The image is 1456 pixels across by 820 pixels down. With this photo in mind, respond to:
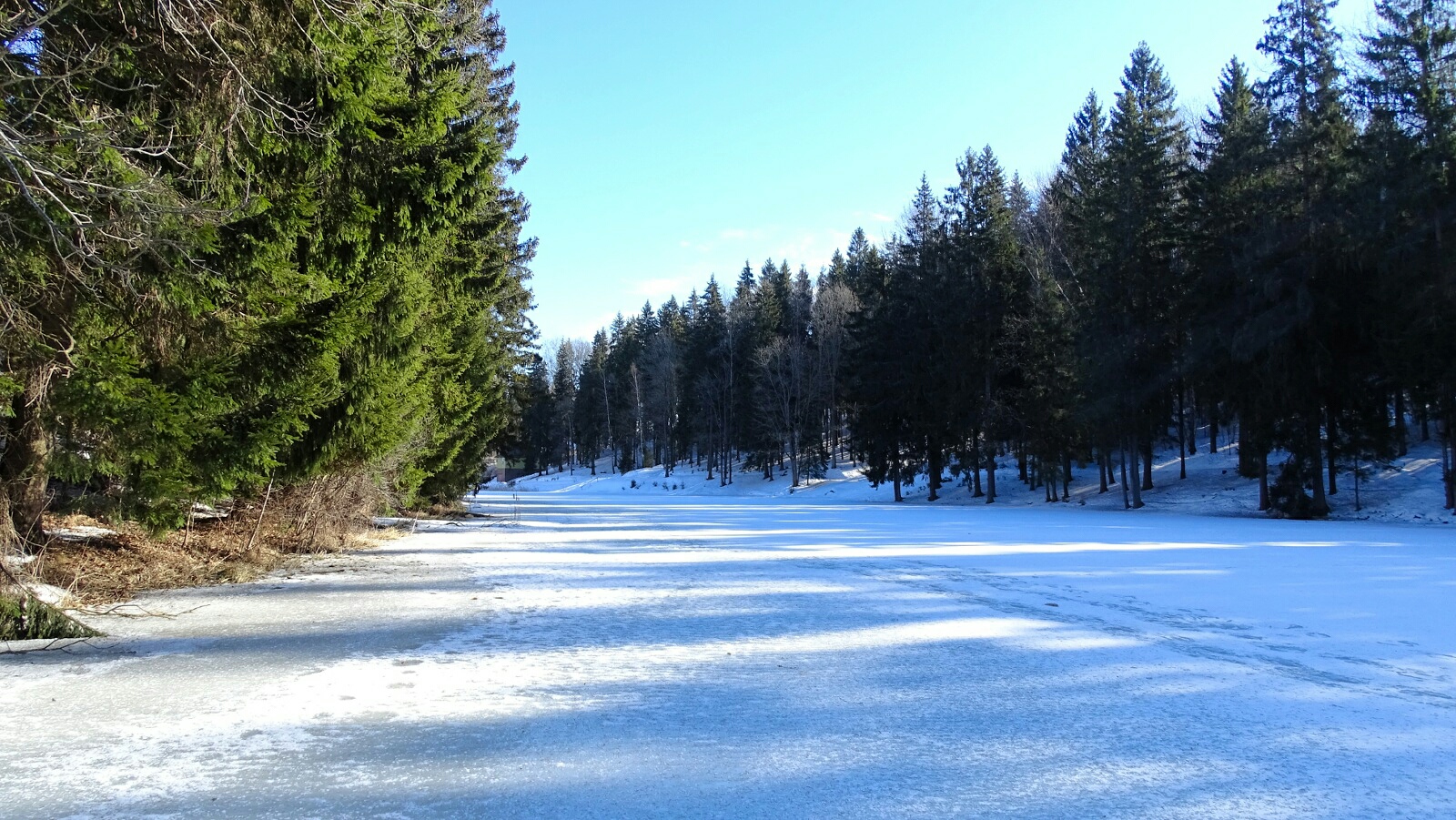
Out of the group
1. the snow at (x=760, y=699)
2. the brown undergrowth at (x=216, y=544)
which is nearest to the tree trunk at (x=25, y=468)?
the brown undergrowth at (x=216, y=544)

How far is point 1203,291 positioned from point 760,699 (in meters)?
29.5

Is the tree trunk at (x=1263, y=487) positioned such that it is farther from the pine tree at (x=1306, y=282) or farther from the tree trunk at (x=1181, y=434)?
the tree trunk at (x=1181, y=434)

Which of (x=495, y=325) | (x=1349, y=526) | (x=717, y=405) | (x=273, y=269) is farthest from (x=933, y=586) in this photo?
(x=717, y=405)

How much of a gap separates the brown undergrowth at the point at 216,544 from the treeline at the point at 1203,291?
2602 centimetres

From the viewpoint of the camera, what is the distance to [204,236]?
6934 mm

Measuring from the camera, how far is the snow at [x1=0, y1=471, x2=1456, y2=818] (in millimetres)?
3842

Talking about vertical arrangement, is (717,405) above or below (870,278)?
below

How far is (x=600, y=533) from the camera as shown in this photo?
20.1m

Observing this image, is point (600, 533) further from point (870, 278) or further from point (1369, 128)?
point (870, 278)

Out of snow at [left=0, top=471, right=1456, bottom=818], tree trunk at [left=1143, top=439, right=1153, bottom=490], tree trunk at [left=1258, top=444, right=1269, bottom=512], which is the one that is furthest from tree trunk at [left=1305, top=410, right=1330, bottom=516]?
snow at [left=0, top=471, right=1456, bottom=818]

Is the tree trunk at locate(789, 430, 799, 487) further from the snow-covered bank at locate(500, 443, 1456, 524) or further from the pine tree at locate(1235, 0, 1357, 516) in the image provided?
the pine tree at locate(1235, 0, 1357, 516)

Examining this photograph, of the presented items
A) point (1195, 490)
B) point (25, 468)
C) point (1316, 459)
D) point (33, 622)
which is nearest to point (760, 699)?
point (33, 622)

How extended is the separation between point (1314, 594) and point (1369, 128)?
22282mm

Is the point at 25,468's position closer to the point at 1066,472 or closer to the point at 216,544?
the point at 216,544
